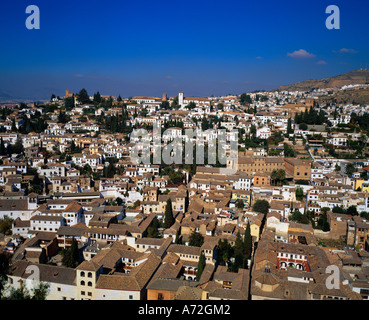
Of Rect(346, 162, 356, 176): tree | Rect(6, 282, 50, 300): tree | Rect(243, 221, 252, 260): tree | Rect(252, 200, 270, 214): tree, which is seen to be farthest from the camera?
Rect(346, 162, 356, 176): tree

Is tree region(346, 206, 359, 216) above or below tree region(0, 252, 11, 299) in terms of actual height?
above

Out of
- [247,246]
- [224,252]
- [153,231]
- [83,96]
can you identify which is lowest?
[224,252]

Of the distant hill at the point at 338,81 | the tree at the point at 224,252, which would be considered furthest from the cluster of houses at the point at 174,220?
the distant hill at the point at 338,81

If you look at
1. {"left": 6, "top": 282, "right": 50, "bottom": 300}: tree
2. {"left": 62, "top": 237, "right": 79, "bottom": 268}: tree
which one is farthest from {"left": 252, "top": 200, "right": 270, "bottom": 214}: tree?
{"left": 6, "top": 282, "right": 50, "bottom": 300}: tree

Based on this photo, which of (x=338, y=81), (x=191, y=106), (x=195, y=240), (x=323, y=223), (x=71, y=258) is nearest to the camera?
(x=71, y=258)

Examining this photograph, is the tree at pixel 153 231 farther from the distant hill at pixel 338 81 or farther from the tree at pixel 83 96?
the distant hill at pixel 338 81

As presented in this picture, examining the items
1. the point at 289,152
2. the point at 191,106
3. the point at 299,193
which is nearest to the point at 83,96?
the point at 191,106

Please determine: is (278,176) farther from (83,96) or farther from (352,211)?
(83,96)

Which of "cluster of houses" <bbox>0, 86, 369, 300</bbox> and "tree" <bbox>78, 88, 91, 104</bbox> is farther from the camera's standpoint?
"tree" <bbox>78, 88, 91, 104</bbox>

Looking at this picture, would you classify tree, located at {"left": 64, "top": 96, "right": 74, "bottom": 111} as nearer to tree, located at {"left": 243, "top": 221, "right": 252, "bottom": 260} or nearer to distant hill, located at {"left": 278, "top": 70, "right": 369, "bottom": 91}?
tree, located at {"left": 243, "top": 221, "right": 252, "bottom": 260}

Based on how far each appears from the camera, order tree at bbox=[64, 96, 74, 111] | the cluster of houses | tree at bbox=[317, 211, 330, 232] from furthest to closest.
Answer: tree at bbox=[64, 96, 74, 111] → tree at bbox=[317, 211, 330, 232] → the cluster of houses
